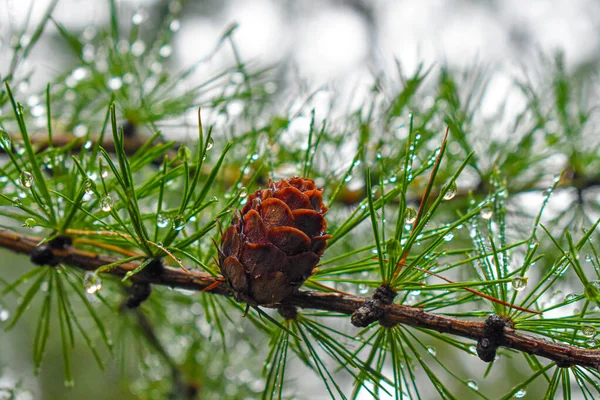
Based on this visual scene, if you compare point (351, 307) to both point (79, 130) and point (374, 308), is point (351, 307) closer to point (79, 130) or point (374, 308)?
point (374, 308)

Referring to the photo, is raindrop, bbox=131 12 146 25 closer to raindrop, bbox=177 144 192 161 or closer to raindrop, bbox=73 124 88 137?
raindrop, bbox=73 124 88 137

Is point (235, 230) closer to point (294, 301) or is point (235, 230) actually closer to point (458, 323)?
point (294, 301)

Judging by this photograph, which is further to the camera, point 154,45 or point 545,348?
point 154,45

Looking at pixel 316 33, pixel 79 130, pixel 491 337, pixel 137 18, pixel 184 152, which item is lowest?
pixel 491 337

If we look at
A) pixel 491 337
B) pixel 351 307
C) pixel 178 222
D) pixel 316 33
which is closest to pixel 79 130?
pixel 178 222

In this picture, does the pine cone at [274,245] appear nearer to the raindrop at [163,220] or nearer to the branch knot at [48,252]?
the raindrop at [163,220]

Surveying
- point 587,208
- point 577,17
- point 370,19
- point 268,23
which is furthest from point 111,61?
point 577,17

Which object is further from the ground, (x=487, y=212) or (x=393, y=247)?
(x=487, y=212)
